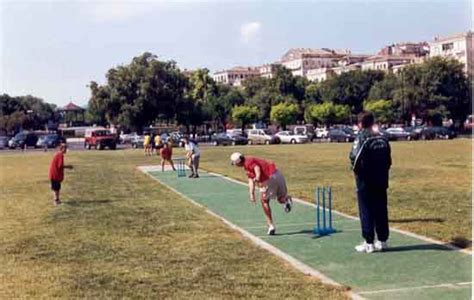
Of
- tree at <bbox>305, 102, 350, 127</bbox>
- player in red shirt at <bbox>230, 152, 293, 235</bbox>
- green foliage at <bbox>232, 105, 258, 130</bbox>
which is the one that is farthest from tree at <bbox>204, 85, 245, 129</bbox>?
player in red shirt at <bbox>230, 152, 293, 235</bbox>

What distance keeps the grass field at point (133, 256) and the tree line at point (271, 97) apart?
65.3 meters

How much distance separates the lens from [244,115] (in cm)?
11088

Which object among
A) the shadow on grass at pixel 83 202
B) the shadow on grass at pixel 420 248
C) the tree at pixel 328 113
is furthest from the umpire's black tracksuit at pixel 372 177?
the tree at pixel 328 113

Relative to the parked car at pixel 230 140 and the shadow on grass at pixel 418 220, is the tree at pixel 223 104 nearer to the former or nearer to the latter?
the parked car at pixel 230 140

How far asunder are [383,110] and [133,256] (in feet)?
294

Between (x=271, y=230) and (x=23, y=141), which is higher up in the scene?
(x=23, y=141)

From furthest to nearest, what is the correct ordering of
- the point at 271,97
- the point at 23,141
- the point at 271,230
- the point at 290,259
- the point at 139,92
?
the point at 271,97
the point at 139,92
the point at 23,141
the point at 271,230
the point at 290,259

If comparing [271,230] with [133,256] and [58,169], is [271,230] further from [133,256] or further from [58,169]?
[58,169]

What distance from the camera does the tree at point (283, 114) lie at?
110062 mm

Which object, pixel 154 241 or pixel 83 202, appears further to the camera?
pixel 83 202

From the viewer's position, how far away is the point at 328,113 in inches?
4269

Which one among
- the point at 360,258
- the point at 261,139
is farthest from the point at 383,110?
the point at 360,258

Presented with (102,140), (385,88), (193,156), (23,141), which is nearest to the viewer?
(193,156)

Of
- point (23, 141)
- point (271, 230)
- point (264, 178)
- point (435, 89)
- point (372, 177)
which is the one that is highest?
point (435, 89)
